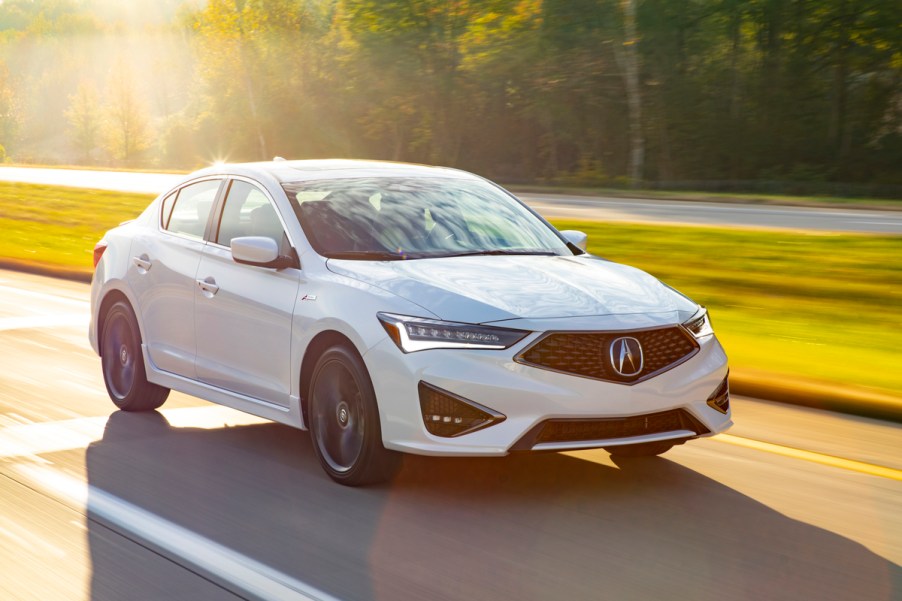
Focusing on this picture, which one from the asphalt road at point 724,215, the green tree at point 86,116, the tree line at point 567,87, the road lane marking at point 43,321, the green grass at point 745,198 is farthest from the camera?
the green tree at point 86,116

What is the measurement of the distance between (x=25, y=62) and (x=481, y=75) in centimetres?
13373

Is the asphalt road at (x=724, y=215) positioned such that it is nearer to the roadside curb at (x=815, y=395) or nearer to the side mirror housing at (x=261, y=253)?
the roadside curb at (x=815, y=395)

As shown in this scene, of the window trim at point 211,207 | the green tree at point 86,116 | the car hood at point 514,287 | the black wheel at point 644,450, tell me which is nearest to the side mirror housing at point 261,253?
the car hood at point 514,287

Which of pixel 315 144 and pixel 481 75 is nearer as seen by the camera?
pixel 481 75

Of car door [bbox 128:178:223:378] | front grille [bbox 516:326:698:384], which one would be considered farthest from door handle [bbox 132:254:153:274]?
front grille [bbox 516:326:698:384]

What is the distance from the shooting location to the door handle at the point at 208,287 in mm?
7250

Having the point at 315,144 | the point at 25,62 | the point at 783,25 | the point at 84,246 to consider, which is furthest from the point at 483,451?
the point at 25,62

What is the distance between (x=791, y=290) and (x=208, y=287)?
8.68m

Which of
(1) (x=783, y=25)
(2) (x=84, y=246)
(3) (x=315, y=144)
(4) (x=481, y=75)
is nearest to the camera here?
(2) (x=84, y=246)

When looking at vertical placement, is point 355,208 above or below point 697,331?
above

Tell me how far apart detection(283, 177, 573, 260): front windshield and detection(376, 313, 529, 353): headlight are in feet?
2.68

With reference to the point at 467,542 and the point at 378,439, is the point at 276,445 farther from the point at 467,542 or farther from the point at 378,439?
the point at 467,542

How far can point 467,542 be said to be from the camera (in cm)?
530

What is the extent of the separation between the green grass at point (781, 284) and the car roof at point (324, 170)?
3277mm
